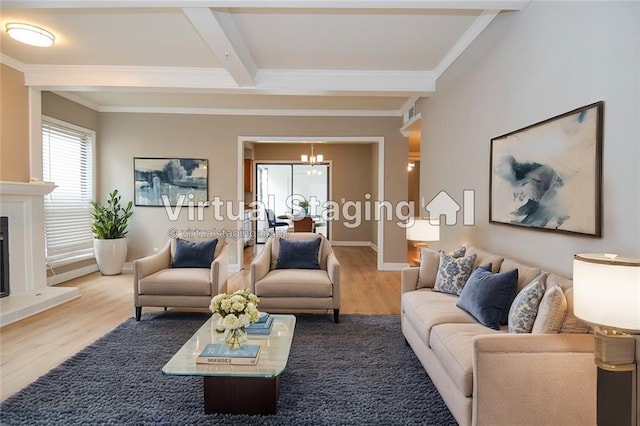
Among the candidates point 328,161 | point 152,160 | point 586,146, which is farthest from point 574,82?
point 328,161

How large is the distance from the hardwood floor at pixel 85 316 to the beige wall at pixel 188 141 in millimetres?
1020

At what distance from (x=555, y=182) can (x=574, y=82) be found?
24.0 inches

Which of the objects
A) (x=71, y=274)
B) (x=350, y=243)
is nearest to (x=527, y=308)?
(x=71, y=274)

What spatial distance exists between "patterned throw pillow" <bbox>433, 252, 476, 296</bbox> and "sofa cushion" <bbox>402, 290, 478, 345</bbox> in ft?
0.21

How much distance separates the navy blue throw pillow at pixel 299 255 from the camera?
13.9 ft

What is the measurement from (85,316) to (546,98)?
4.79 m

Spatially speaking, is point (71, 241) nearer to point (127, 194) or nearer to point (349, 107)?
point (127, 194)

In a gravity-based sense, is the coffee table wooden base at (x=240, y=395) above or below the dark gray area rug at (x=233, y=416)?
above

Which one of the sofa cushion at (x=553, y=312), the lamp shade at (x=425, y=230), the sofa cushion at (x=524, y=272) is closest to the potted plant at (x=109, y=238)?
the lamp shade at (x=425, y=230)

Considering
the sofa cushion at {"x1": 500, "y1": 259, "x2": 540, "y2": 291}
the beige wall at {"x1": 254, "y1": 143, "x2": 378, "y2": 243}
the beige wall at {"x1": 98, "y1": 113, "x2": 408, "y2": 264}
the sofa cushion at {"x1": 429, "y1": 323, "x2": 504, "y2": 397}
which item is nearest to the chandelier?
the beige wall at {"x1": 254, "y1": 143, "x2": 378, "y2": 243}

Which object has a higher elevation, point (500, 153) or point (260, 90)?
point (260, 90)

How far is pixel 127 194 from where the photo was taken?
21.3ft

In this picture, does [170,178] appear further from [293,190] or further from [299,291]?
[293,190]

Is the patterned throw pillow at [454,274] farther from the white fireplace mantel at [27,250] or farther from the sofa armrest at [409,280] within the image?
the white fireplace mantel at [27,250]
